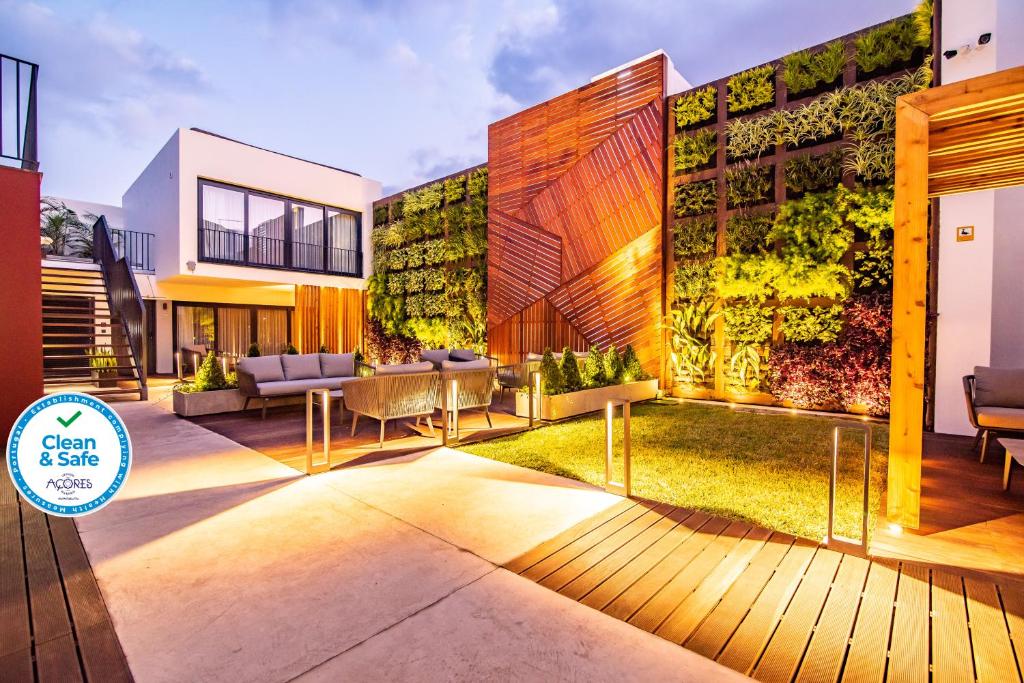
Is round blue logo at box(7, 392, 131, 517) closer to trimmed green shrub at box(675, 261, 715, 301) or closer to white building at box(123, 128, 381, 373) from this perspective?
trimmed green shrub at box(675, 261, 715, 301)

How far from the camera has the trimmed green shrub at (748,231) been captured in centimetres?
816

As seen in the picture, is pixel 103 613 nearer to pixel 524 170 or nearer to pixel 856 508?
pixel 856 508

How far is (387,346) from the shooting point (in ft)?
48.7

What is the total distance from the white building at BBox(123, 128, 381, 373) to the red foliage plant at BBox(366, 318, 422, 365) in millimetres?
1708

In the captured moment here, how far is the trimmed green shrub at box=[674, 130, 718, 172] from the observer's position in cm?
885

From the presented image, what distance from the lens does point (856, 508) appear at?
11.8ft

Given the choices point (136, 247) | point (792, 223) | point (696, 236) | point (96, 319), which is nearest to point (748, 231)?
point (792, 223)

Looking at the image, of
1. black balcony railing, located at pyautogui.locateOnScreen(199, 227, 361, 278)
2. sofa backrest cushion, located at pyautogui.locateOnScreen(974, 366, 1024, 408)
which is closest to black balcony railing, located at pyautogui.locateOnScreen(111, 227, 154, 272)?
black balcony railing, located at pyautogui.locateOnScreen(199, 227, 361, 278)

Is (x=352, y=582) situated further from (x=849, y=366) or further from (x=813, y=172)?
(x=813, y=172)

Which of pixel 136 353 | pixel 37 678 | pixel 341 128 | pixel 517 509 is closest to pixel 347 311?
pixel 136 353

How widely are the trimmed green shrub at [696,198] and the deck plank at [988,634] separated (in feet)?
24.6

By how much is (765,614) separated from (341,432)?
519cm

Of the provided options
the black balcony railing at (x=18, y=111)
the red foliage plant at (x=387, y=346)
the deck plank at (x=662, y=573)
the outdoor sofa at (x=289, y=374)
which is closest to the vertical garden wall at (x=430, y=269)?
the red foliage plant at (x=387, y=346)

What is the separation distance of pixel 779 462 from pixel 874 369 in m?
3.59
